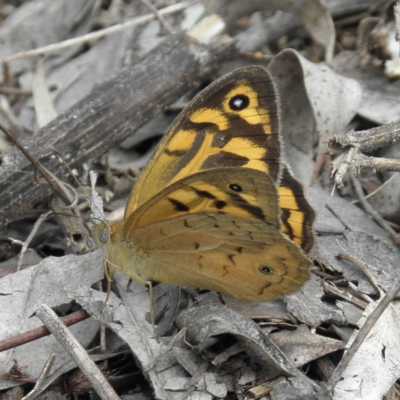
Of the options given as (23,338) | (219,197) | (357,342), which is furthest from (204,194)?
(23,338)

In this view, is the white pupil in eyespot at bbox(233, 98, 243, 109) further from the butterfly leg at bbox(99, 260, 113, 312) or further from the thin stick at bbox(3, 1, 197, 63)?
the thin stick at bbox(3, 1, 197, 63)

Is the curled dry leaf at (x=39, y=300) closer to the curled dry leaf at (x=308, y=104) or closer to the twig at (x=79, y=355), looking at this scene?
the twig at (x=79, y=355)

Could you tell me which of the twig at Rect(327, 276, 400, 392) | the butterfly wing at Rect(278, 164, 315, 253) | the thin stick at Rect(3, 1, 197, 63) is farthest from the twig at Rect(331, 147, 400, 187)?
the thin stick at Rect(3, 1, 197, 63)

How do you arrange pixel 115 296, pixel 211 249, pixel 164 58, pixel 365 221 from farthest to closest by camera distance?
pixel 164 58
pixel 365 221
pixel 115 296
pixel 211 249

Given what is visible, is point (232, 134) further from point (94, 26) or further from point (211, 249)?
point (94, 26)

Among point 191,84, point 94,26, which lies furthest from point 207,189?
point 94,26

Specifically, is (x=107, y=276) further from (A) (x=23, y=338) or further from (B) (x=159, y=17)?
(B) (x=159, y=17)

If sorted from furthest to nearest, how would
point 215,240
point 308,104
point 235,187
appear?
point 308,104 → point 215,240 → point 235,187
